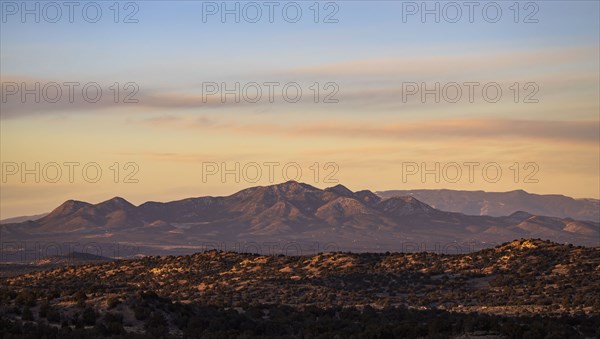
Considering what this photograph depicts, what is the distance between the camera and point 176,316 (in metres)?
45.4

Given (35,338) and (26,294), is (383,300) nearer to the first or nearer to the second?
(26,294)

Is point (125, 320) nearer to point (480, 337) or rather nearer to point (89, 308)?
point (89, 308)

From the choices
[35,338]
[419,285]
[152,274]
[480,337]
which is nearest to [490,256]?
[419,285]

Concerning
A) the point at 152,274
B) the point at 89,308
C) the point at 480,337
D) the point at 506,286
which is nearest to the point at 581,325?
the point at 480,337

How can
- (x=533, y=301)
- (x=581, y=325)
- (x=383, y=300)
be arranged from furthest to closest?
(x=383, y=300)
(x=533, y=301)
(x=581, y=325)

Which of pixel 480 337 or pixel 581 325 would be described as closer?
pixel 480 337

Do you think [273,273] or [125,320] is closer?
[125,320]

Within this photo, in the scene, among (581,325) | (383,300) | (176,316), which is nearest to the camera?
(581,325)

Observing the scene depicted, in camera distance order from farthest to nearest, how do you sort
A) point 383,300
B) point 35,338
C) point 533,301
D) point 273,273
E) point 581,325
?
point 273,273
point 383,300
point 533,301
point 581,325
point 35,338

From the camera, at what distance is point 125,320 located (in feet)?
142

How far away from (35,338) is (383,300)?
34.3m

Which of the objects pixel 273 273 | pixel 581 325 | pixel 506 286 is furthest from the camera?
pixel 273 273

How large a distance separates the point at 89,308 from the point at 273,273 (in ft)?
138

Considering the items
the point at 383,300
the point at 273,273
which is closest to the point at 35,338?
the point at 383,300
